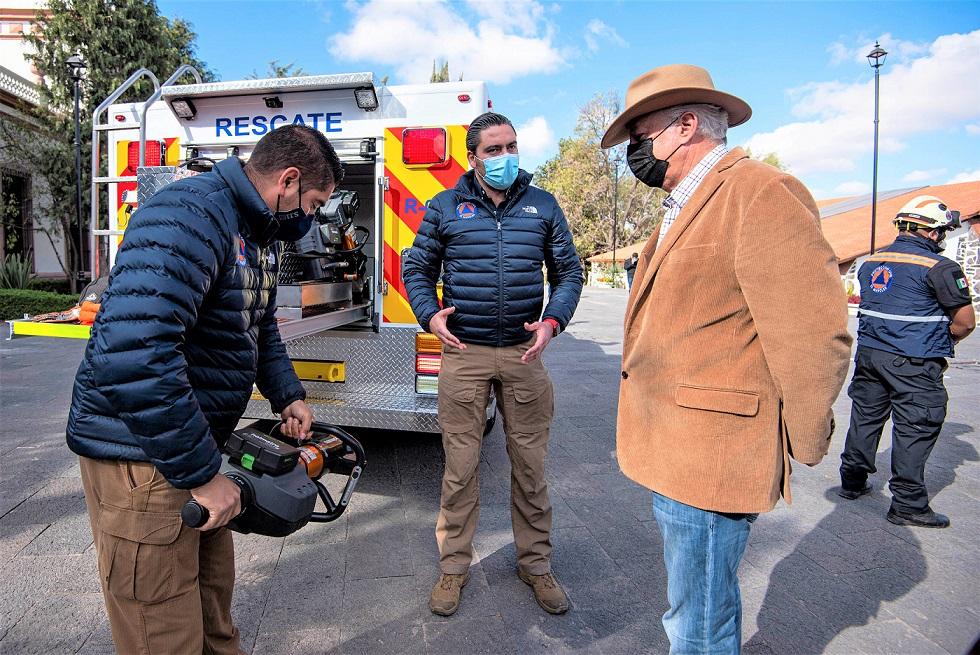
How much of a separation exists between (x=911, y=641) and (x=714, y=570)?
1563 millimetres

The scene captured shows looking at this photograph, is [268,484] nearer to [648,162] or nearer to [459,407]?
[459,407]

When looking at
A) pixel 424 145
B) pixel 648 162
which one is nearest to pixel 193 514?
pixel 648 162

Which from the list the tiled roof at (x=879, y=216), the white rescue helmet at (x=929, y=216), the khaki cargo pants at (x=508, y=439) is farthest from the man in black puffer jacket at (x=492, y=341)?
the tiled roof at (x=879, y=216)

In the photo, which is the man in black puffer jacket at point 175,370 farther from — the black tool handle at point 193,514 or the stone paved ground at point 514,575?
the stone paved ground at point 514,575

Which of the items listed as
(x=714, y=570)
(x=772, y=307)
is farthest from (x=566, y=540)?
(x=772, y=307)

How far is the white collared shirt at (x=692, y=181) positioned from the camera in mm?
1735

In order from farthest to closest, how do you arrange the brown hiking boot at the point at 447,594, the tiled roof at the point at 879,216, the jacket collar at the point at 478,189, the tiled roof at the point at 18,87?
the tiled roof at the point at 879,216 → the tiled roof at the point at 18,87 → the jacket collar at the point at 478,189 → the brown hiking boot at the point at 447,594

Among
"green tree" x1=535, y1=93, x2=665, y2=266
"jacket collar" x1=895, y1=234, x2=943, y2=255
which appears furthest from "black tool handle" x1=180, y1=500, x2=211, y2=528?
"green tree" x1=535, y1=93, x2=665, y2=266

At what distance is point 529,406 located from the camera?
2838 mm

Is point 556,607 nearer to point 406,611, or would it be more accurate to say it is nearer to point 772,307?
point 406,611

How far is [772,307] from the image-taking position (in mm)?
1469

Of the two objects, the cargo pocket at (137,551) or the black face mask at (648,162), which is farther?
the black face mask at (648,162)

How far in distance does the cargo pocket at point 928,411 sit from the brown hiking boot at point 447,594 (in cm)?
298

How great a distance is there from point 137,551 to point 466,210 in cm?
193
